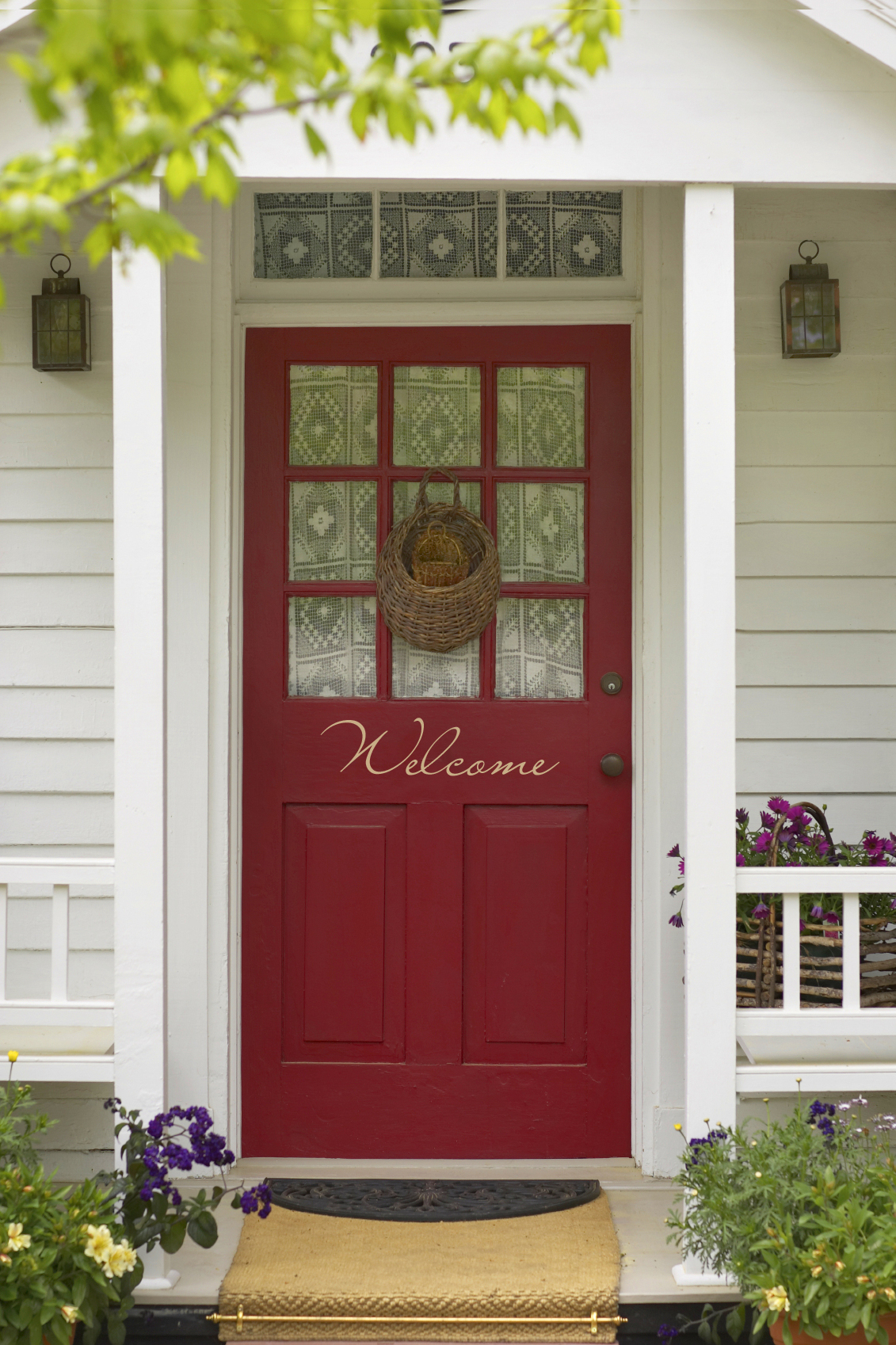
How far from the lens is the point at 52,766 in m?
3.01

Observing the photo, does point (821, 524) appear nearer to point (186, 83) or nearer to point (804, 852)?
point (804, 852)

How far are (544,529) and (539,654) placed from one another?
0.34 m

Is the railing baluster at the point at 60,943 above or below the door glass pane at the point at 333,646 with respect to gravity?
below

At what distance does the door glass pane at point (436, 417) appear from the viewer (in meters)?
3.08

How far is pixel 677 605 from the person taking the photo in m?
3.00

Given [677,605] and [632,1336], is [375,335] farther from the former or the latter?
[632,1336]

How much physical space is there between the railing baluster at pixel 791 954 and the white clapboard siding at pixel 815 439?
1190mm

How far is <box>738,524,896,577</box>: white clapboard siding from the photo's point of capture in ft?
9.85

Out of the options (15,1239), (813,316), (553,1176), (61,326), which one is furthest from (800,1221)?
(61,326)

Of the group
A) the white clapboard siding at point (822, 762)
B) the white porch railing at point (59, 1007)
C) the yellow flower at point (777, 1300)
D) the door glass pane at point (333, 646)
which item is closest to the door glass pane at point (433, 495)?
the door glass pane at point (333, 646)

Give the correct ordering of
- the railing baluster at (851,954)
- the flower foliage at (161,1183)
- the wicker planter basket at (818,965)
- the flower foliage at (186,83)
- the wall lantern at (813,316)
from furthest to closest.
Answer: the wall lantern at (813,316)
the wicker planter basket at (818,965)
the railing baluster at (851,954)
the flower foliage at (161,1183)
the flower foliage at (186,83)

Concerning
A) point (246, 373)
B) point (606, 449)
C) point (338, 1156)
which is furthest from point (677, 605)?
point (338, 1156)

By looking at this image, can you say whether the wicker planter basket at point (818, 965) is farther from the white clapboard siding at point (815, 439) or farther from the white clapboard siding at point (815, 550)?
the white clapboard siding at point (815, 439)

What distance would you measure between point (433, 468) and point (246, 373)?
0.56 meters
